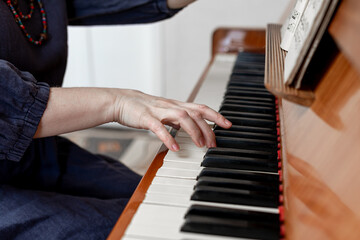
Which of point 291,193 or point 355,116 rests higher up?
point 355,116

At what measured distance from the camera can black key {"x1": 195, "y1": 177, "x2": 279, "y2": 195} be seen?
0.60 meters

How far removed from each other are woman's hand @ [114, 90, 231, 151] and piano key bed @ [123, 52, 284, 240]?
4 centimetres

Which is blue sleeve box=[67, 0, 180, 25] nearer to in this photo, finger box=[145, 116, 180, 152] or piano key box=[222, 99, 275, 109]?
piano key box=[222, 99, 275, 109]

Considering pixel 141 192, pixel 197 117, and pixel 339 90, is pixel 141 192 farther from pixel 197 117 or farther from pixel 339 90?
pixel 339 90

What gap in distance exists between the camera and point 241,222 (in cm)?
53

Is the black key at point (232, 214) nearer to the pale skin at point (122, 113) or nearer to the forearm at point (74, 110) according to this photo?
the pale skin at point (122, 113)

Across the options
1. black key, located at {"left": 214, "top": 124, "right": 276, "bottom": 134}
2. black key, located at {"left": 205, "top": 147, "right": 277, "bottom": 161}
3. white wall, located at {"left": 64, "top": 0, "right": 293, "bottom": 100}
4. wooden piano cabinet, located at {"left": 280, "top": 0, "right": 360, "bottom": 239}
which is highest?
wooden piano cabinet, located at {"left": 280, "top": 0, "right": 360, "bottom": 239}

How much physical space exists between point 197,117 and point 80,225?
0.98 feet

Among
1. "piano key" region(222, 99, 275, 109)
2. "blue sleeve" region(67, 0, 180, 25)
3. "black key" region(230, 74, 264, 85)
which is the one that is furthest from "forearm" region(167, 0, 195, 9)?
"piano key" region(222, 99, 275, 109)

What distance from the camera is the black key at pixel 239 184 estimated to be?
1.97 feet

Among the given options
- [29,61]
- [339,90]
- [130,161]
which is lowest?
[130,161]

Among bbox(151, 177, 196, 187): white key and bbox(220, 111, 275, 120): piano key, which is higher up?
bbox(151, 177, 196, 187): white key

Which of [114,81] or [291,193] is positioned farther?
[114,81]

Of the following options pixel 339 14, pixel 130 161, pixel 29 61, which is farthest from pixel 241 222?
pixel 130 161
